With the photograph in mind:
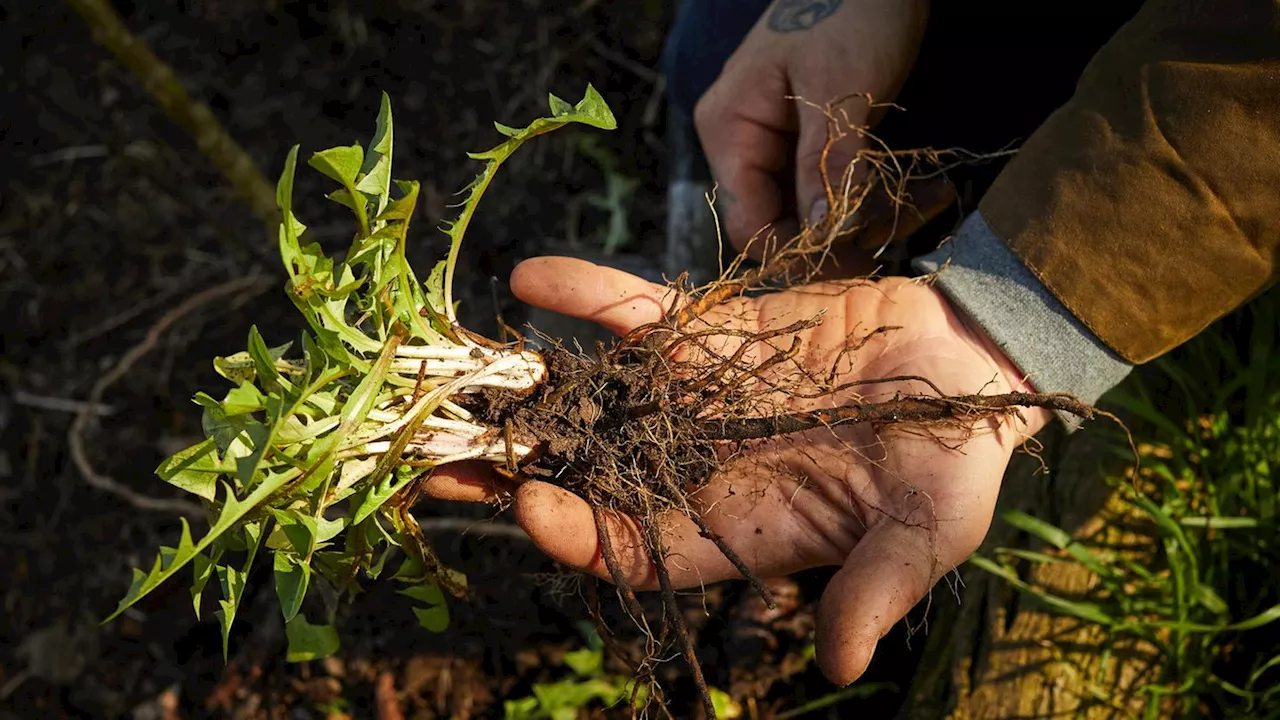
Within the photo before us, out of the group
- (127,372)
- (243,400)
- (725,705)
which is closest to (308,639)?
(243,400)

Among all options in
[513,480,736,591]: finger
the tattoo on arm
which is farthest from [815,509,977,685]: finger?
the tattoo on arm

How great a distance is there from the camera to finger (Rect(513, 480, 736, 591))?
1477 mm

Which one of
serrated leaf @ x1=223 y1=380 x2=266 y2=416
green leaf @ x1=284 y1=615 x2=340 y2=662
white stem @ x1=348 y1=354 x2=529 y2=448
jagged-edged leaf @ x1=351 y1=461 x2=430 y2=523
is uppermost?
serrated leaf @ x1=223 y1=380 x2=266 y2=416

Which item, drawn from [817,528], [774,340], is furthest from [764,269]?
[817,528]

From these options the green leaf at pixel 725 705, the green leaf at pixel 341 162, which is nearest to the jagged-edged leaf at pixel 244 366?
the green leaf at pixel 341 162

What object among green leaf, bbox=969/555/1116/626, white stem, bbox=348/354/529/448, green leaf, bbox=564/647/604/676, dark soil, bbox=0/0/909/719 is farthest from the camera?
dark soil, bbox=0/0/909/719

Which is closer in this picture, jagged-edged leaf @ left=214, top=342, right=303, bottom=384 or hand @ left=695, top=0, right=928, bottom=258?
jagged-edged leaf @ left=214, top=342, right=303, bottom=384

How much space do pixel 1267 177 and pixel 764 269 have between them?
2.81 ft

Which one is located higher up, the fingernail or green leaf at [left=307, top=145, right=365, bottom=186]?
green leaf at [left=307, top=145, right=365, bottom=186]

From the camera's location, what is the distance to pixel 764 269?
175 cm

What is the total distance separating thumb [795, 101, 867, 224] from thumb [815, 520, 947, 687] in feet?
2.71

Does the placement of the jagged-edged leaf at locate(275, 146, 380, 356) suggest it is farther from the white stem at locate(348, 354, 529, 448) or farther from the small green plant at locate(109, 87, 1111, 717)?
the white stem at locate(348, 354, 529, 448)

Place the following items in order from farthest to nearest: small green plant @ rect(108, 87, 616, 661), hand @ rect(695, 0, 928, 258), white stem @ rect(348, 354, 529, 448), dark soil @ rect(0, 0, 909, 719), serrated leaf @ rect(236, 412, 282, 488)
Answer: dark soil @ rect(0, 0, 909, 719) → hand @ rect(695, 0, 928, 258) → white stem @ rect(348, 354, 529, 448) → small green plant @ rect(108, 87, 616, 661) → serrated leaf @ rect(236, 412, 282, 488)

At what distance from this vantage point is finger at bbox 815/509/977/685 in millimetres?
1299
